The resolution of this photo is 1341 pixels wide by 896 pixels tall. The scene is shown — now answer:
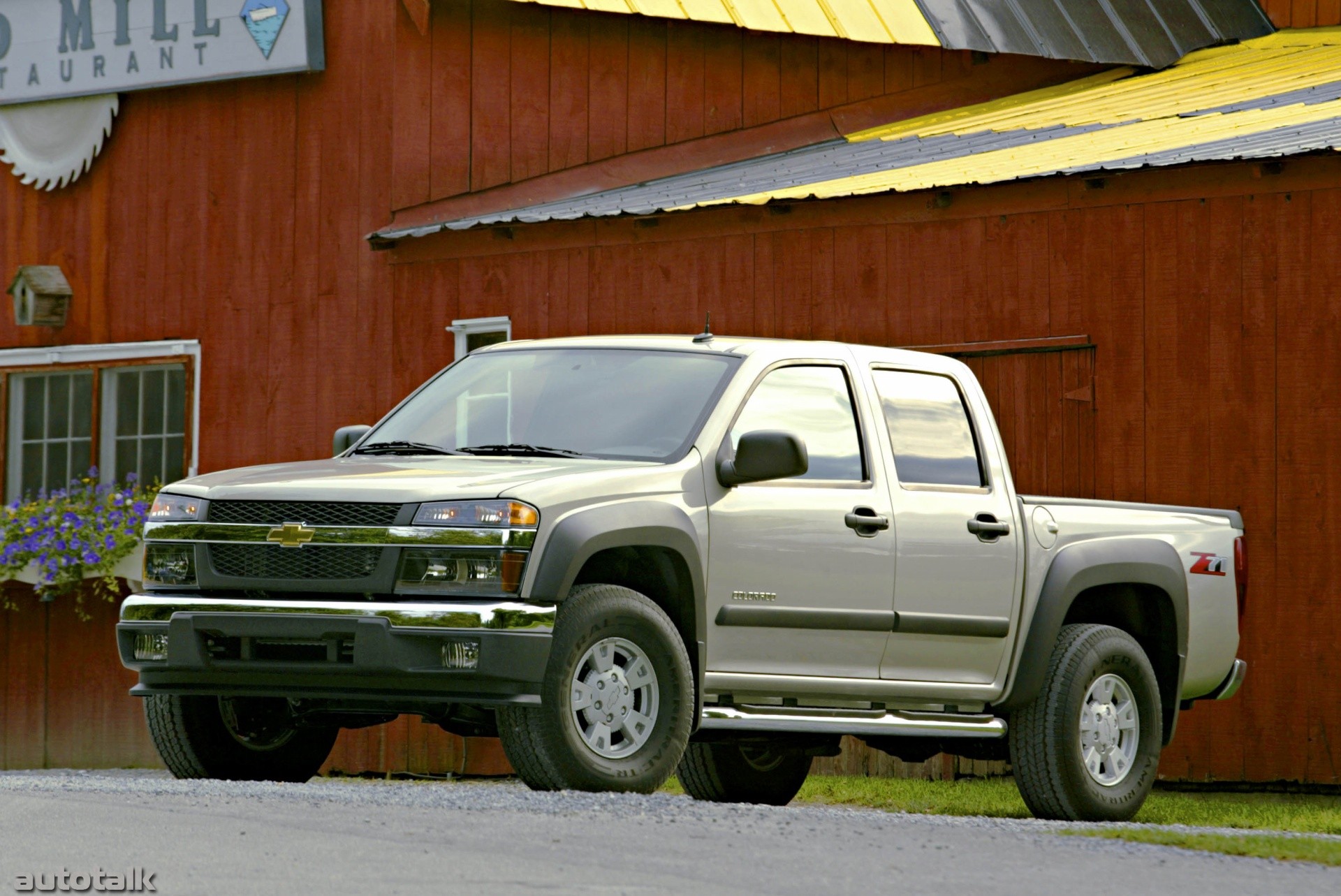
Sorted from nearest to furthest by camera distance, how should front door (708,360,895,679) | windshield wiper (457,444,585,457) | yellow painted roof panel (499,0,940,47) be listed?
front door (708,360,895,679) < windshield wiper (457,444,585,457) < yellow painted roof panel (499,0,940,47)

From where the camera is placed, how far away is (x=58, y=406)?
17.3m

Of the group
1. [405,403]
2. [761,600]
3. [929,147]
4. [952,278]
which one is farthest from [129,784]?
[929,147]

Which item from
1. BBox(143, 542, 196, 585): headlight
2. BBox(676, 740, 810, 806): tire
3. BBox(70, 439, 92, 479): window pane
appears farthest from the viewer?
BBox(70, 439, 92, 479): window pane

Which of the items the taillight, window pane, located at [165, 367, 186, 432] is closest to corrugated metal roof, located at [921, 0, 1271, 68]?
window pane, located at [165, 367, 186, 432]

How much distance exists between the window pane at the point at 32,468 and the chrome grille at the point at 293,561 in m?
9.84

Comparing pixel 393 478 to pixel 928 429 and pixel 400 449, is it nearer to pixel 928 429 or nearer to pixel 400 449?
pixel 400 449

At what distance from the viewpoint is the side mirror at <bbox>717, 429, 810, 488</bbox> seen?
8.04m

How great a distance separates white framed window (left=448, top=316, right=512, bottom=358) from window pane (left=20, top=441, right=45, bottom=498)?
4.05 meters

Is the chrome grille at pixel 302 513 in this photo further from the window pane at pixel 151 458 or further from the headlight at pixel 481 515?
the window pane at pixel 151 458

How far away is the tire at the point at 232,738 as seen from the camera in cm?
841

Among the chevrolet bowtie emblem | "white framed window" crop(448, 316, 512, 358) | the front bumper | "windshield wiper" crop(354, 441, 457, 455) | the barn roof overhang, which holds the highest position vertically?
the barn roof overhang

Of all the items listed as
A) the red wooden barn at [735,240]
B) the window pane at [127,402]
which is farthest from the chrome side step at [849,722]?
the window pane at [127,402]

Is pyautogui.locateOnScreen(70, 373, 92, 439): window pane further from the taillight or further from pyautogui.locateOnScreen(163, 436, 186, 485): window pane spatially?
the taillight

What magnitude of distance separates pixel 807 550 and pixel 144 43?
34.2ft
